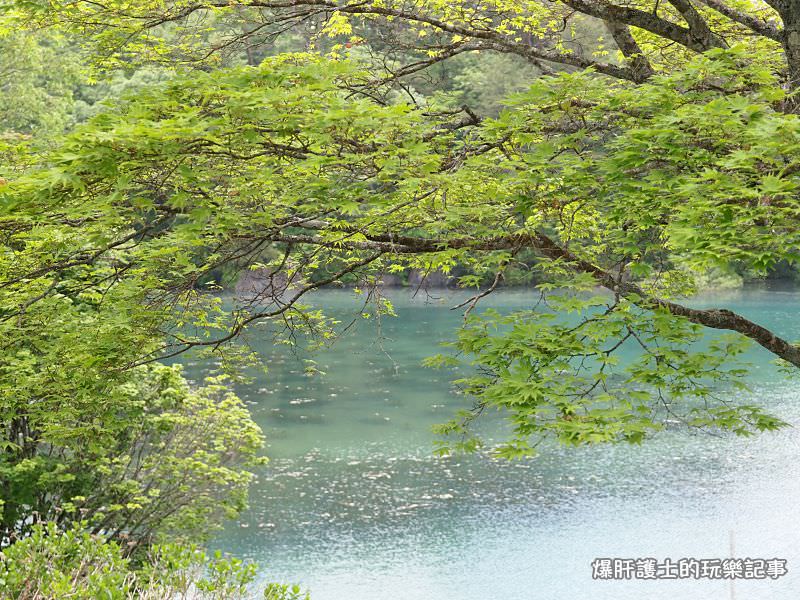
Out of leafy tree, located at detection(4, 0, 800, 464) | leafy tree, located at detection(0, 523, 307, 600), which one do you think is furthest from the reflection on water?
leafy tree, located at detection(0, 523, 307, 600)

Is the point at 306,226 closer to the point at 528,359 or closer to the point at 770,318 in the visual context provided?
the point at 528,359

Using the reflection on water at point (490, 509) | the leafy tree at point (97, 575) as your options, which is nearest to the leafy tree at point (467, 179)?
the leafy tree at point (97, 575)

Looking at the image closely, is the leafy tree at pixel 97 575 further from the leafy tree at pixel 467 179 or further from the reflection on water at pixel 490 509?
the reflection on water at pixel 490 509

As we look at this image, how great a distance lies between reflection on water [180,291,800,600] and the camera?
35.3 ft

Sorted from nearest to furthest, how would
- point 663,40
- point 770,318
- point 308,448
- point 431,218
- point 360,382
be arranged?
point 431,218 → point 663,40 → point 308,448 → point 360,382 → point 770,318

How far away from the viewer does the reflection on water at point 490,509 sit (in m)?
10.8

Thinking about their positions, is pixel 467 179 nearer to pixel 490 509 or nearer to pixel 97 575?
pixel 97 575

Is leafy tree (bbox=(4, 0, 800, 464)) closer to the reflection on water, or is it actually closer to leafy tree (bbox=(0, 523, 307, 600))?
leafy tree (bbox=(0, 523, 307, 600))

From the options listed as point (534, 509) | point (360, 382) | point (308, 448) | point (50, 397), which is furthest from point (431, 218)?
point (360, 382)

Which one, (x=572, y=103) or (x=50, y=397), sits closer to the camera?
(x=572, y=103)

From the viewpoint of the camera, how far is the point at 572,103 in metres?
5.04

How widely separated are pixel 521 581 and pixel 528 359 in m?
6.36

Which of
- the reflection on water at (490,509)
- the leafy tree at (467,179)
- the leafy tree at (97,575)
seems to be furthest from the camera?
the reflection on water at (490,509)

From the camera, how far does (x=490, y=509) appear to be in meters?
12.7
